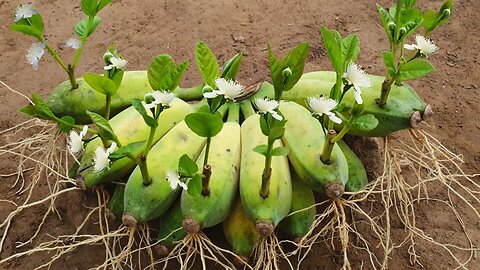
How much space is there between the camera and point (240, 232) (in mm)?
1476

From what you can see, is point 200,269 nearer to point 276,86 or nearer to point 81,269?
point 81,269

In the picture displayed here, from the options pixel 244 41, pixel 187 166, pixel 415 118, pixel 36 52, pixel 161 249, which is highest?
pixel 36 52

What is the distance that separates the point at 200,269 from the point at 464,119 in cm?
116

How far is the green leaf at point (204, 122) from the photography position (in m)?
1.18

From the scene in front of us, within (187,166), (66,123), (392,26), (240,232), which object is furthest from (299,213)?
(66,123)

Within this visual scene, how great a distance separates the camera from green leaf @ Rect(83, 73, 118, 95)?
131 centimetres

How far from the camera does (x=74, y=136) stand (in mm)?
1245

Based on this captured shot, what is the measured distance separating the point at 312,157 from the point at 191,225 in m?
0.33

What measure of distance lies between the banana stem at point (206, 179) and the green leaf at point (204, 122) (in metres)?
0.08

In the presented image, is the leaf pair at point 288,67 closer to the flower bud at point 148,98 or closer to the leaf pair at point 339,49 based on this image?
the leaf pair at point 339,49

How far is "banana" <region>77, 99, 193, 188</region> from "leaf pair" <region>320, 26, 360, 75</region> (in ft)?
1.58

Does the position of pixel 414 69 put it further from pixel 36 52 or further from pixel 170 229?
pixel 36 52

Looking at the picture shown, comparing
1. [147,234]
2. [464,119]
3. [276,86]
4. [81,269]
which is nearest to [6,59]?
[81,269]

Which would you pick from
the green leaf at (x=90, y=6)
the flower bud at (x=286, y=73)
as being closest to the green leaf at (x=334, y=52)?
the flower bud at (x=286, y=73)
